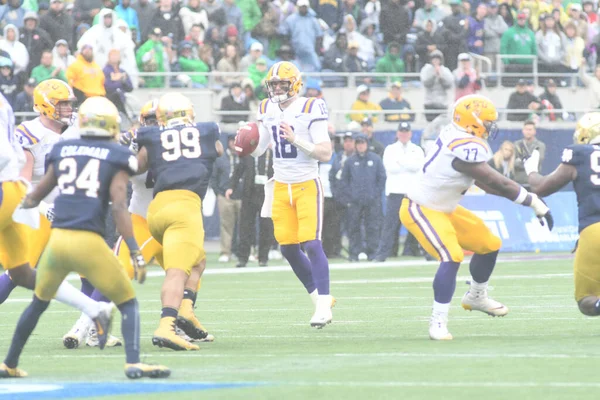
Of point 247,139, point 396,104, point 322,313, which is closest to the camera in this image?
point 322,313

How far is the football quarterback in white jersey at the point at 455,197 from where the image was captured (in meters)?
9.51

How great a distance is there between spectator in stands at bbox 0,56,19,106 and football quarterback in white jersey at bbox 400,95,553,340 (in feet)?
38.3

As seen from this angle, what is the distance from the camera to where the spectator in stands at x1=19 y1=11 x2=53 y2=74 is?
21219mm

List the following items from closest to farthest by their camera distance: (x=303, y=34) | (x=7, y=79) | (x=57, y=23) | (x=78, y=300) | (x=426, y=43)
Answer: (x=78, y=300), (x=7, y=79), (x=57, y=23), (x=303, y=34), (x=426, y=43)

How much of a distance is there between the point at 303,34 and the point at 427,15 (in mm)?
3301

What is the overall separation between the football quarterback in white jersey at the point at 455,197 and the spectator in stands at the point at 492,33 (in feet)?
52.4

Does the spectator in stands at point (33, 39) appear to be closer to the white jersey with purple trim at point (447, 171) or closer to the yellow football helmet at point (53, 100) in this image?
the yellow football helmet at point (53, 100)

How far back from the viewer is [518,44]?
2541 centimetres

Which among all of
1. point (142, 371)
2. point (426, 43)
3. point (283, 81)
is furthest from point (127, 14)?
point (142, 371)

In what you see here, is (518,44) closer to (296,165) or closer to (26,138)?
(296,165)

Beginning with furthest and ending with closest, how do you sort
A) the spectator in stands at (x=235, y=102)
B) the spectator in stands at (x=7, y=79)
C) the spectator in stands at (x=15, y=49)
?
1. the spectator in stands at (x=235, y=102)
2. the spectator in stands at (x=15, y=49)
3. the spectator in stands at (x=7, y=79)

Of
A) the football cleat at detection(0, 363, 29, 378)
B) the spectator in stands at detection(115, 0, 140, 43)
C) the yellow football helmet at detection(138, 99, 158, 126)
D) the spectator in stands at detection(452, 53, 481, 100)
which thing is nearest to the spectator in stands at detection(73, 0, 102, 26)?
the spectator in stands at detection(115, 0, 140, 43)

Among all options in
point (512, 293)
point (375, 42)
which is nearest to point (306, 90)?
point (375, 42)

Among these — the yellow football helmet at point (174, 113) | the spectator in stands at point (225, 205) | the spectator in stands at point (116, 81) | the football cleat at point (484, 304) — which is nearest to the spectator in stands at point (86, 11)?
the spectator in stands at point (116, 81)
